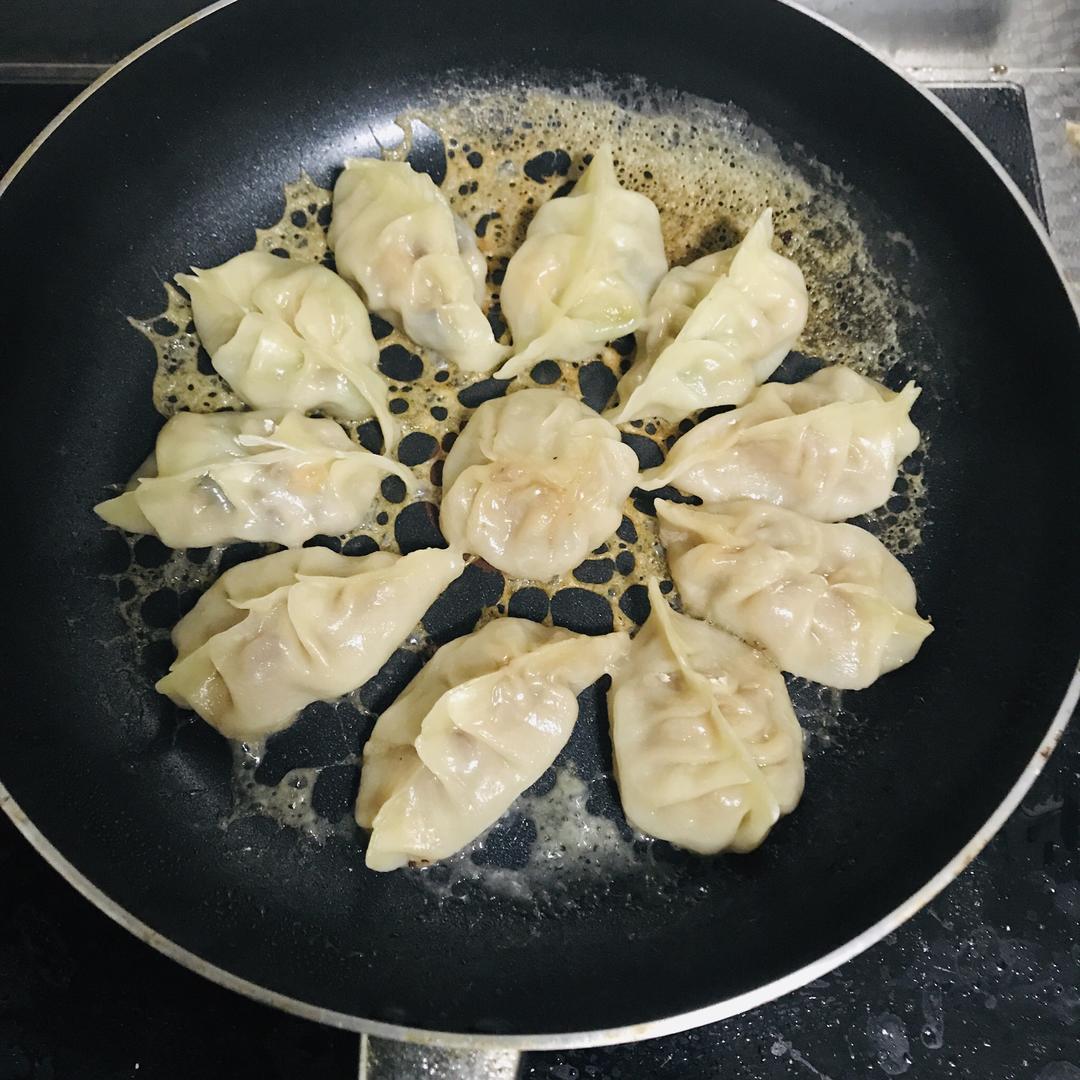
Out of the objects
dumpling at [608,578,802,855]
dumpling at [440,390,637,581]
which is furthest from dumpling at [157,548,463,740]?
dumpling at [608,578,802,855]

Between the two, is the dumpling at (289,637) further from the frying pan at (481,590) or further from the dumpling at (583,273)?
the dumpling at (583,273)

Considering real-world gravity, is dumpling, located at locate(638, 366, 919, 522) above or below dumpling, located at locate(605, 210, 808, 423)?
below

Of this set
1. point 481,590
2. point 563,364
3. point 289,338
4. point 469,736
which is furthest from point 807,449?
point 289,338

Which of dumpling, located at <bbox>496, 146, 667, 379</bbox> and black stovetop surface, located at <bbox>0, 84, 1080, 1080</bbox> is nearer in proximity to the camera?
black stovetop surface, located at <bbox>0, 84, 1080, 1080</bbox>

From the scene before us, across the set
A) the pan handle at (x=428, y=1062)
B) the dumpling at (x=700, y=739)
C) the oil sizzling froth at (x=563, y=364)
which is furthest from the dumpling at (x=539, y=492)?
the pan handle at (x=428, y=1062)

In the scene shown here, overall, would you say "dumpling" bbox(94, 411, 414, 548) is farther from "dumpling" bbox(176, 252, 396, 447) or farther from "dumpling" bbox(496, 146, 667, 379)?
"dumpling" bbox(496, 146, 667, 379)

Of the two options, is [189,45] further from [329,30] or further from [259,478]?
[259,478]
